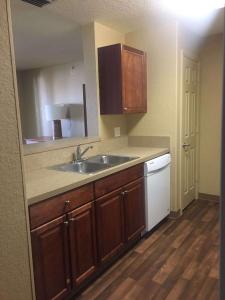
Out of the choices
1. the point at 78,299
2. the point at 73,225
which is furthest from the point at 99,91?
the point at 78,299

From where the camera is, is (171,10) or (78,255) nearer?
(78,255)

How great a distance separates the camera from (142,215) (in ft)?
8.47

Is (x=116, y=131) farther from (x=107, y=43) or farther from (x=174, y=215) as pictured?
(x=174, y=215)

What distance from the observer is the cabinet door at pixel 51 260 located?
59.5 inches

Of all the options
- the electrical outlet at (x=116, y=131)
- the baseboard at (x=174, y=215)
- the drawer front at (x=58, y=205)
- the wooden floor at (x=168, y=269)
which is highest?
the electrical outlet at (x=116, y=131)

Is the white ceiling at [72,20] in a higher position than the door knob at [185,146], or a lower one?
higher

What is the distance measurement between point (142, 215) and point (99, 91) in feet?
4.74

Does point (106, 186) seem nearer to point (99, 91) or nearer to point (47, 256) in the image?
point (47, 256)

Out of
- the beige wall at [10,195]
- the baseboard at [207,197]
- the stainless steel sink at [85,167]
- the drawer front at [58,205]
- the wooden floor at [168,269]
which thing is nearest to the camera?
the beige wall at [10,195]

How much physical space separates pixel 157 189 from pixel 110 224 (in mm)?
859

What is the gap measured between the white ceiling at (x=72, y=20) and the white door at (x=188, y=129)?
54 centimetres

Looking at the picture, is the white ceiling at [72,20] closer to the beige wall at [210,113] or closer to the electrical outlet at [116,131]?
the beige wall at [210,113]

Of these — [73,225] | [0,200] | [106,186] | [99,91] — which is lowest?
[73,225]

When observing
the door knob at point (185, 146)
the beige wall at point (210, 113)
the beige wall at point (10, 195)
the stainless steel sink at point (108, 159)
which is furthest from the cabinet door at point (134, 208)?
the beige wall at point (210, 113)
